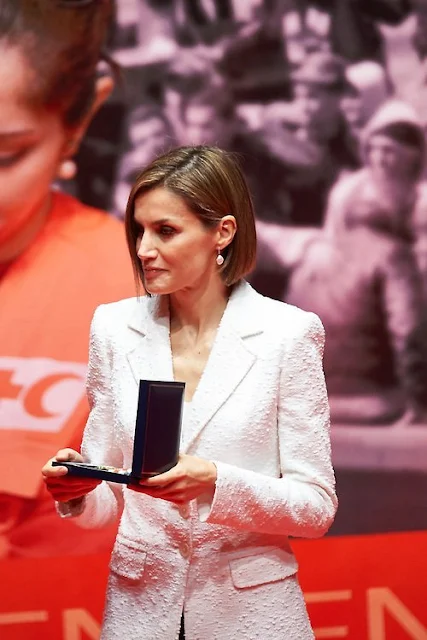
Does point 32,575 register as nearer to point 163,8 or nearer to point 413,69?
point 163,8

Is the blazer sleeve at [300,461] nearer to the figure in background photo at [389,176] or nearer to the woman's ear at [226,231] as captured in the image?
the woman's ear at [226,231]

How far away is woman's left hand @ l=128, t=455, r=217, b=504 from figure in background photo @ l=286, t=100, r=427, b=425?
177 centimetres

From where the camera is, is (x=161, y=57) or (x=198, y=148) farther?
(x=161, y=57)

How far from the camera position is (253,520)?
157 centimetres

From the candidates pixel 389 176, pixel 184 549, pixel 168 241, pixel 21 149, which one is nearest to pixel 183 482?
pixel 184 549

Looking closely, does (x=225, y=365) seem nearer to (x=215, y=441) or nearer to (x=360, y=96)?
(x=215, y=441)

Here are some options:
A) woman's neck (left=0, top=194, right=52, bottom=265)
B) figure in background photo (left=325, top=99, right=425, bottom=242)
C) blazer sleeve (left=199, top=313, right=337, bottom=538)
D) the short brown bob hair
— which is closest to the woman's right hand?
blazer sleeve (left=199, top=313, right=337, bottom=538)

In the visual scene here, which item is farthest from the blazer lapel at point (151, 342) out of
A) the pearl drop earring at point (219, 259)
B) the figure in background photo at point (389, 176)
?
the figure in background photo at point (389, 176)

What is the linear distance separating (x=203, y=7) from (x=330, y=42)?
474 millimetres

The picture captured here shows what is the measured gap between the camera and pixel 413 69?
333 centimetres

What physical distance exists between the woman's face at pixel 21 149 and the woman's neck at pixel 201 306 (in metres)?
1.44

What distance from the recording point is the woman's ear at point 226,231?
1.70 m

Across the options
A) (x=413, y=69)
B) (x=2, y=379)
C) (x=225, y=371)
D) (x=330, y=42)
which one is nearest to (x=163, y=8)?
(x=330, y=42)

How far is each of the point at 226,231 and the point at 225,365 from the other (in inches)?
10.0
